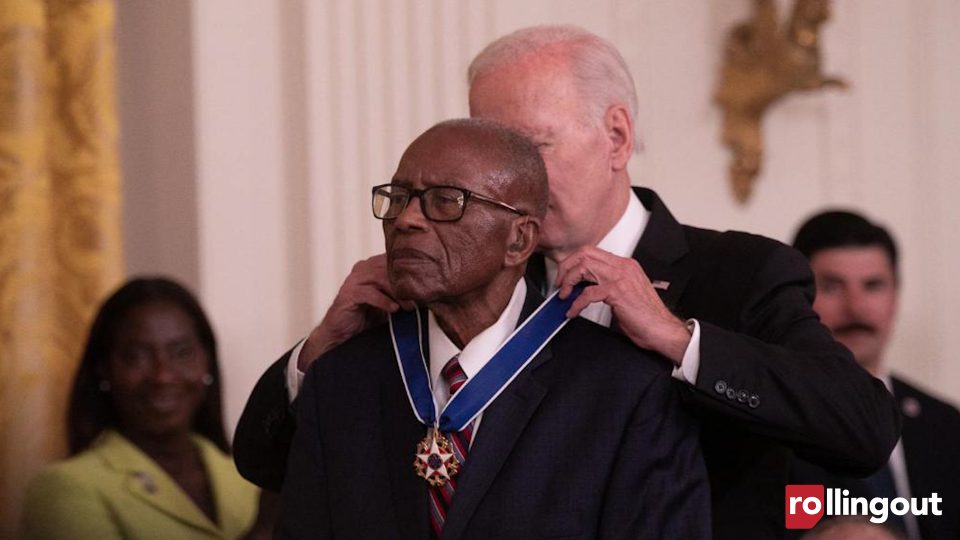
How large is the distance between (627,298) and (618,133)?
1.87ft

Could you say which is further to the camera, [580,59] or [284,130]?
[284,130]

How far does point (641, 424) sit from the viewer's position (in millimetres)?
2568

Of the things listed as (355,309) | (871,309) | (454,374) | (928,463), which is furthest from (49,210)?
(928,463)

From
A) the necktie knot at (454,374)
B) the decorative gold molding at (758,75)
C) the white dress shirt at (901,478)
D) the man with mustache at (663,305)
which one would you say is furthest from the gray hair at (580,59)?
the decorative gold molding at (758,75)

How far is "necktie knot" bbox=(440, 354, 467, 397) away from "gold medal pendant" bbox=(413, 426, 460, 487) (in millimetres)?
79

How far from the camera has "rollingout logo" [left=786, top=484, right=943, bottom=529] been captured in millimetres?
3229

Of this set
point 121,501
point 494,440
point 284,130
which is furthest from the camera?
point 284,130

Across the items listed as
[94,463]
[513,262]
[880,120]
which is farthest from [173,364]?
[880,120]

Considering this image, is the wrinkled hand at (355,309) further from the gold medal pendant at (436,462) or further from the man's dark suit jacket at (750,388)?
the gold medal pendant at (436,462)

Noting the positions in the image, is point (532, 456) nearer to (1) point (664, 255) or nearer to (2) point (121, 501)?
(1) point (664, 255)

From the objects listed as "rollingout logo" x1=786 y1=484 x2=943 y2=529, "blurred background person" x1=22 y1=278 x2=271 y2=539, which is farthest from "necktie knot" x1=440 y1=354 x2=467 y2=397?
"blurred background person" x1=22 y1=278 x2=271 y2=539

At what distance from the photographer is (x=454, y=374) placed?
2.64 m

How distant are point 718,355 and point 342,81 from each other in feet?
7.55

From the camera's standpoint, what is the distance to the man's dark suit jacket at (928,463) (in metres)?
3.99
